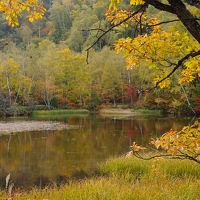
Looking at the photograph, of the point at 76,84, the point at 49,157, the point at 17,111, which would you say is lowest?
the point at 49,157

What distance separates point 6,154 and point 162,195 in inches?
245

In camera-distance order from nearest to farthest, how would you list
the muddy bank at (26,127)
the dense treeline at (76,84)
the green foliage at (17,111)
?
the muddy bank at (26,127) < the green foliage at (17,111) < the dense treeline at (76,84)

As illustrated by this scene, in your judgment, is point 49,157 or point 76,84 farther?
point 76,84

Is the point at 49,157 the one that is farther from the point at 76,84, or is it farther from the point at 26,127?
the point at 76,84

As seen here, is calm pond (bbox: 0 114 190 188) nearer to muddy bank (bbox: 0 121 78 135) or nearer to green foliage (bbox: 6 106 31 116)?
muddy bank (bbox: 0 121 78 135)

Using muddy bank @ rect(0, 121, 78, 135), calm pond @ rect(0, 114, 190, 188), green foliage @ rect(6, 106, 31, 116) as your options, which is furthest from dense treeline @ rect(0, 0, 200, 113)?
calm pond @ rect(0, 114, 190, 188)

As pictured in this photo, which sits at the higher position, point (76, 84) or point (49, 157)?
point (76, 84)

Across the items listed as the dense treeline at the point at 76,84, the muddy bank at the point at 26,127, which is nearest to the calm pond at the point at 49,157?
the muddy bank at the point at 26,127

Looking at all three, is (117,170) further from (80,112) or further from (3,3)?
(80,112)

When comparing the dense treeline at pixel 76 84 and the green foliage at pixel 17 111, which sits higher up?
the dense treeline at pixel 76 84

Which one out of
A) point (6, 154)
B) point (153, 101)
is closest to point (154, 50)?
point (6, 154)

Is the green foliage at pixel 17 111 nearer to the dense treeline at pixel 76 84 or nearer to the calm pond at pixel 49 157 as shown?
the dense treeline at pixel 76 84

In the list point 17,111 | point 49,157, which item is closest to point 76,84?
point 17,111

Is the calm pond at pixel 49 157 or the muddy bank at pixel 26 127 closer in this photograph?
the calm pond at pixel 49 157
